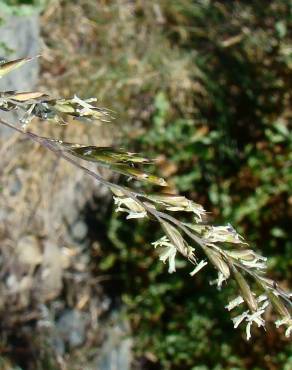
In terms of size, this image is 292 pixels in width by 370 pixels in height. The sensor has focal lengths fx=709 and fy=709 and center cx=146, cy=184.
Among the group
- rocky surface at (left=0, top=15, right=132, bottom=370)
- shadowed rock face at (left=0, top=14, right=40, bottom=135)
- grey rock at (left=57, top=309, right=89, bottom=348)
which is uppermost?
shadowed rock face at (left=0, top=14, right=40, bottom=135)

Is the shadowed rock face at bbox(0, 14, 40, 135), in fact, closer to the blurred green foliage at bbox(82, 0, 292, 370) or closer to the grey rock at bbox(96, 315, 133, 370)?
the blurred green foliage at bbox(82, 0, 292, 370)

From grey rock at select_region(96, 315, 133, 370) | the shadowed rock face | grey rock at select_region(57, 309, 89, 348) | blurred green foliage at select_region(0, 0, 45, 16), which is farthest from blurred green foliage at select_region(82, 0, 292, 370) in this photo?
blurred green foliage at select_region(0, 0, 45, 16)

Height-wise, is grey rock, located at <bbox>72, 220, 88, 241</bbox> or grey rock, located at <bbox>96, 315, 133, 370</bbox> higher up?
grey rock, located at <bbox>72, 220, 88, 241</bbox>

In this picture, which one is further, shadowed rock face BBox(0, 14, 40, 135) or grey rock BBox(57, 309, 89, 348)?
grey rock BBox(57, 309, 89, 348)

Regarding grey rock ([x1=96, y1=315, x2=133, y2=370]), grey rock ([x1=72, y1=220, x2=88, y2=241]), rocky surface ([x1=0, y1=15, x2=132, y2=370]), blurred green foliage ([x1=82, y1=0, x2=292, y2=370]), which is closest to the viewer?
rocky surface ([x1=0, y1=15, x2=132, y2=370])

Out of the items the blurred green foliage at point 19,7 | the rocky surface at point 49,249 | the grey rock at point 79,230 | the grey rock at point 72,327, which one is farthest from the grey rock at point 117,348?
the blurred green foliage at point 19,7

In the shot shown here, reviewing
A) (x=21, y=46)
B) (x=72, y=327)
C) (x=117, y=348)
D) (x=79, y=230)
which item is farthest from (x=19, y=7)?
(x=117, y=348)

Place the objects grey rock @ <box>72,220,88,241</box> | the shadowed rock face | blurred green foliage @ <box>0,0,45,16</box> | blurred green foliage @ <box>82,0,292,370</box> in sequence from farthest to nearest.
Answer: grey rock @ <box>72,220,88,241</box>, blurred green foliage @ <box>82,0,292,370</box>, the shadowed rock face, blurred green foliage @ <box>0,0,45,16</box>
